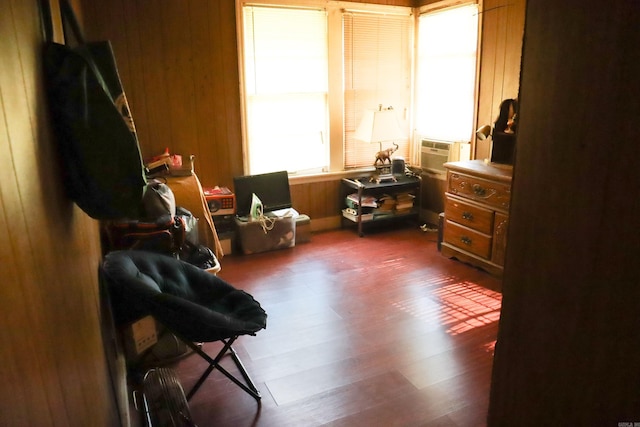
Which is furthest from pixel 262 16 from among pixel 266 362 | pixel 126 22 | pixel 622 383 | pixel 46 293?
pixel 622 383

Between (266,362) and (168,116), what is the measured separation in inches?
93.8

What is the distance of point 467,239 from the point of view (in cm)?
392

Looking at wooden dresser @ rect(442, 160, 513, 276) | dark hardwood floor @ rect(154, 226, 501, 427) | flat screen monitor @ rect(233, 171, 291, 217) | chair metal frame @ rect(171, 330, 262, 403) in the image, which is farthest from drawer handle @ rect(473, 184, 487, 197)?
chair metal frame @ rect(171, 330, 262, 403)

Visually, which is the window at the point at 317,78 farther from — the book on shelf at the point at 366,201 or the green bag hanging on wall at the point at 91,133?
the green bag hanging on wall at the point at 91,133

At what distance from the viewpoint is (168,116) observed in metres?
4.05

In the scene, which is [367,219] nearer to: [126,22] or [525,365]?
[126,22]

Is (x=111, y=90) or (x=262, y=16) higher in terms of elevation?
(x=262, y=16)

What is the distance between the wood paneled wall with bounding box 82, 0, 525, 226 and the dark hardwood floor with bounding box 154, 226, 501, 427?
1.08 metres

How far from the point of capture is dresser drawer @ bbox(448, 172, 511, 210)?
11.7 feet

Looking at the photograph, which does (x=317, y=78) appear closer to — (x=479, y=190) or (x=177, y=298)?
(x=479, y=190)

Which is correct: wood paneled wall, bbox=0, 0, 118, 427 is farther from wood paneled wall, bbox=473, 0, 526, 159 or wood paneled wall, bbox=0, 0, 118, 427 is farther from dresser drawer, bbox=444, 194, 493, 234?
wood paneled wall, bbox=473, 0, 526, 159

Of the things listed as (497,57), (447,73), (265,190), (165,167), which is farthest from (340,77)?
(165,167)

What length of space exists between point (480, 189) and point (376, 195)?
1.34 metres

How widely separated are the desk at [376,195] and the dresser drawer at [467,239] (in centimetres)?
83
